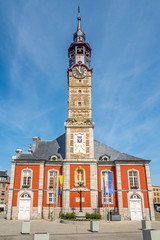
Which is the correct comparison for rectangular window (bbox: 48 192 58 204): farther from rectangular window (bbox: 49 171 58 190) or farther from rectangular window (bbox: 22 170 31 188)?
rectangular window (bbox: 22 170 31 188)

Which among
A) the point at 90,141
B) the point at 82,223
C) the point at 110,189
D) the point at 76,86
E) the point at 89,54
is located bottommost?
the point at 82,223

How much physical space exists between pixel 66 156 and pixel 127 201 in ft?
36.8

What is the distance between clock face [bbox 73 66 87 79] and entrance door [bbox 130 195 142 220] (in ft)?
75.4

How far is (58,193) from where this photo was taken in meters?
26.8

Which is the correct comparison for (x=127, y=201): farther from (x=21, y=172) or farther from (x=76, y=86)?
(x=76, y=86)

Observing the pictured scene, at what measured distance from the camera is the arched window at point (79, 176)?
1140 inches

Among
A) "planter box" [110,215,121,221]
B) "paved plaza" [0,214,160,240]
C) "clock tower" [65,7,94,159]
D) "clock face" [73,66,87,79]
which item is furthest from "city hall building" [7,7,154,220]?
"paved plaza" [0,214,160,240]

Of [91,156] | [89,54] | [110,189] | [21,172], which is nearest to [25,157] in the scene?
[21,172]

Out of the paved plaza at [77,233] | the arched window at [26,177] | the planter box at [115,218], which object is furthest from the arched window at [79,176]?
the paved plaza at [77,233]

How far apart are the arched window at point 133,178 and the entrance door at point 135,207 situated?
4.66 ft

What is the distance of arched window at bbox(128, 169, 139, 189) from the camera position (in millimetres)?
28825

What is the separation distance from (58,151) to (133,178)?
1295 centimetres

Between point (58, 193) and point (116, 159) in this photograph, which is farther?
point (116, 159)

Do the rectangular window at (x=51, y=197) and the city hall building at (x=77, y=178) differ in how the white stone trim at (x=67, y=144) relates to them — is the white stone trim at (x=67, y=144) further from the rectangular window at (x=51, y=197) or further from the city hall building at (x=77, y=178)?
the rectangular window at (x=51, y=197)
